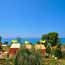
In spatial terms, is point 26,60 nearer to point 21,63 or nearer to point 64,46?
point 21,63

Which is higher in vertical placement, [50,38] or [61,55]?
[50,38]

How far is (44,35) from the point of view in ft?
114

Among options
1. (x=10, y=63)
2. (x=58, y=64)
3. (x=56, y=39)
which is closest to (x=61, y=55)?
(x=58, y=64)

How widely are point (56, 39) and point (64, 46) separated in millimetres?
4911

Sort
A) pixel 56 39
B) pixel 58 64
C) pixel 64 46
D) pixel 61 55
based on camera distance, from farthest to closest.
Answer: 1. pixel 56 39
2. pixel 64 46
3. pixel 61 55
4. pixel 58 64

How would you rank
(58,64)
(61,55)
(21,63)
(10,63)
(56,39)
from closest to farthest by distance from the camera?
(21,63)
(10,63)
(58,64)
(61,55)
(56,39)

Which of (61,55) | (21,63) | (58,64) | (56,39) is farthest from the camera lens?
(56,39)

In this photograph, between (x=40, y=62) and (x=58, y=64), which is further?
(x=58, y=64)

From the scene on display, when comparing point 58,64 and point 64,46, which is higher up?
point 64,46

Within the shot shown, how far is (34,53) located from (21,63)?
91 centimetres

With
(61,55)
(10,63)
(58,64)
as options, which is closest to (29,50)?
(10,63)

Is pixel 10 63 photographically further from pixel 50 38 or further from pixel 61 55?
pixel 50 38

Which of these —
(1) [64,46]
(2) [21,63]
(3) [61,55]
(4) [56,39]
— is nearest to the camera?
(2) [21,63]

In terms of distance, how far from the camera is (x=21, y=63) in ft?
42.0
